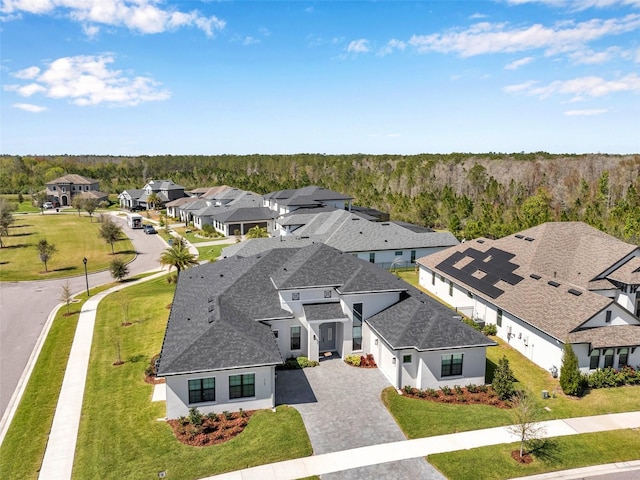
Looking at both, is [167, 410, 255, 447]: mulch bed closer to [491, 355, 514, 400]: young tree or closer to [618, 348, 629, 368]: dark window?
[491, 355, 514, 400]: young tree

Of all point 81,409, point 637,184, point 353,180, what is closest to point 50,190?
point 353,180

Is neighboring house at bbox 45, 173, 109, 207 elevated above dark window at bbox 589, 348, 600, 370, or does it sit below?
above

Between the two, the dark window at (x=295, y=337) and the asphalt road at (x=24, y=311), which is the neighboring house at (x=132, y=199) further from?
the dark window at (x=295, y=337)

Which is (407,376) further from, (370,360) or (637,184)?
(637,184)

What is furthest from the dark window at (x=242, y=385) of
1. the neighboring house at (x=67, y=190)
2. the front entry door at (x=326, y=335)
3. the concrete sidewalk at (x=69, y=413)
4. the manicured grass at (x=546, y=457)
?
the neighboring house at (x=67, y=190)

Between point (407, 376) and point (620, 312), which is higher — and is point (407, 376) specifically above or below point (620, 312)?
below

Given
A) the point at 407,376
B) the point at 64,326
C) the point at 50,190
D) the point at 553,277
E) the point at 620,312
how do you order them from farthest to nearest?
the point at 50,190
the point at 64,326
the point at 553,277
the point at 620,312
the point at 407,376

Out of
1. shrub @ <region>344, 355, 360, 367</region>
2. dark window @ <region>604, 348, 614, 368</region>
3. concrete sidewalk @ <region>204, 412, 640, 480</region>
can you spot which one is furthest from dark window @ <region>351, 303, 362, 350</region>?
dark window @ <region>604, 348, 614, 368</region>
